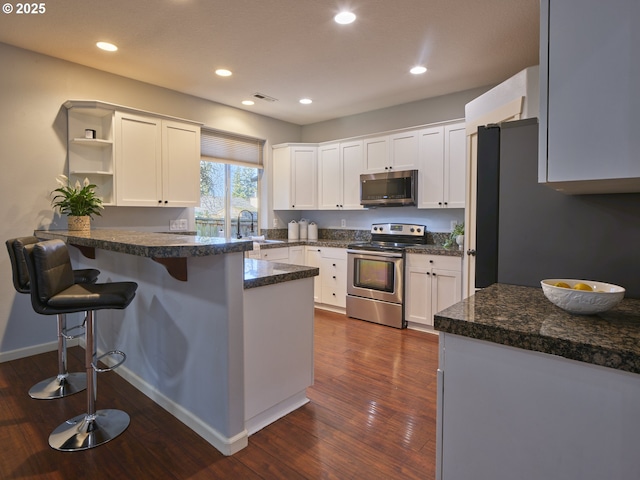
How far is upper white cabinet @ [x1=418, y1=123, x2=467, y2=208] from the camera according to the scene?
383 centimetres

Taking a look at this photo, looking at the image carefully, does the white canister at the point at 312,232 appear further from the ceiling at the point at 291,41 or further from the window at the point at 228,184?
the ceiling at the point at 291,41

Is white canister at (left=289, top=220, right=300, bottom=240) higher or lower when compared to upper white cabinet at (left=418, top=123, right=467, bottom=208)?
lower

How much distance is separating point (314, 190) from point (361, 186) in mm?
814

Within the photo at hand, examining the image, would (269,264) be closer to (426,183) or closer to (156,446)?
(156,446)

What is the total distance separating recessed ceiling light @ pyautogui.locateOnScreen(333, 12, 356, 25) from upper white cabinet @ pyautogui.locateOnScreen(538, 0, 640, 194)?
1.83 meters

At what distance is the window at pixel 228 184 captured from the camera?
179 inches

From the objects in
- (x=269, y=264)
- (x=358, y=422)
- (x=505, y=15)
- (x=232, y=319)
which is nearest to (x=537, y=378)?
(x=232, y=319)

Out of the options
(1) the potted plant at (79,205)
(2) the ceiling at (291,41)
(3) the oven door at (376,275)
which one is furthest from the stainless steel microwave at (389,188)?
(1) the potted plant at (79,205)

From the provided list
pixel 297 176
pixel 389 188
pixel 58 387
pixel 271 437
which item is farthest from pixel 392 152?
pixel 58 387

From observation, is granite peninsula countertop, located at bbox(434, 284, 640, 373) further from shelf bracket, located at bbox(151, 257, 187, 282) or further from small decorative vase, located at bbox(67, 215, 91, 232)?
small decorative vase, located at bbox(67, 215, 91, 232)

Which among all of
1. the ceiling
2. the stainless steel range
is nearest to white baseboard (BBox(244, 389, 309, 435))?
the stainless steel range

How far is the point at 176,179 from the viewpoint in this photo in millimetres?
3793

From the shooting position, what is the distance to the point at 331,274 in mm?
4609

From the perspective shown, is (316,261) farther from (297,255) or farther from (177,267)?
(177,267)
